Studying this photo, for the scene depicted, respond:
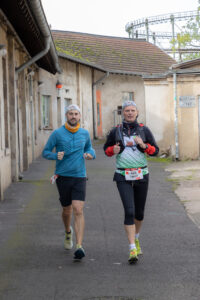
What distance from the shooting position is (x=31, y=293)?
504 cm

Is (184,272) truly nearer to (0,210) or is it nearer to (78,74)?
(0,210)

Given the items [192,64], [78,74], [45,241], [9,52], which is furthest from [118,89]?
[45,241]

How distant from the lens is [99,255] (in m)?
6.59

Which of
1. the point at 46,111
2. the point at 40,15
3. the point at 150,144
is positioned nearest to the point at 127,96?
the point at 46,111

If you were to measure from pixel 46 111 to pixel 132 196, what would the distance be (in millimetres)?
19556

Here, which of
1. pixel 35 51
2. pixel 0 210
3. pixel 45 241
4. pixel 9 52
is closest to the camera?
pixel 45 241

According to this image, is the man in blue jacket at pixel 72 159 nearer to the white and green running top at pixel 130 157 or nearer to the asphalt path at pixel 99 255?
the white and green running top at pixel 130 157

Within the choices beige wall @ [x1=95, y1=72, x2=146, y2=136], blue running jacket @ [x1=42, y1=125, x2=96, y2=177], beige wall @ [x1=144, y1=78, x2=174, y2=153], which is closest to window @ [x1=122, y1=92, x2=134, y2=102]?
beige wall @ [x1=95, y1=72, x2=146, y2=136]

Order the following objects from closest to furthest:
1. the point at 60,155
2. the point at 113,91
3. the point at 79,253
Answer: the point at 79,253
the point at 60,155
the point at 113,91

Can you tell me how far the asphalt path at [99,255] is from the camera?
5.10 m

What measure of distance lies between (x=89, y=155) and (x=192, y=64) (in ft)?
44.5

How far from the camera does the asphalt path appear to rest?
5.10 metres

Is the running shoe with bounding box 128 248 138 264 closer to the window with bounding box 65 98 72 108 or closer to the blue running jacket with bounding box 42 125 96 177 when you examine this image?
the blue running jacket with bounding box 42 125 96 177

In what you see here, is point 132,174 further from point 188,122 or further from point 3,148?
point 188,122
